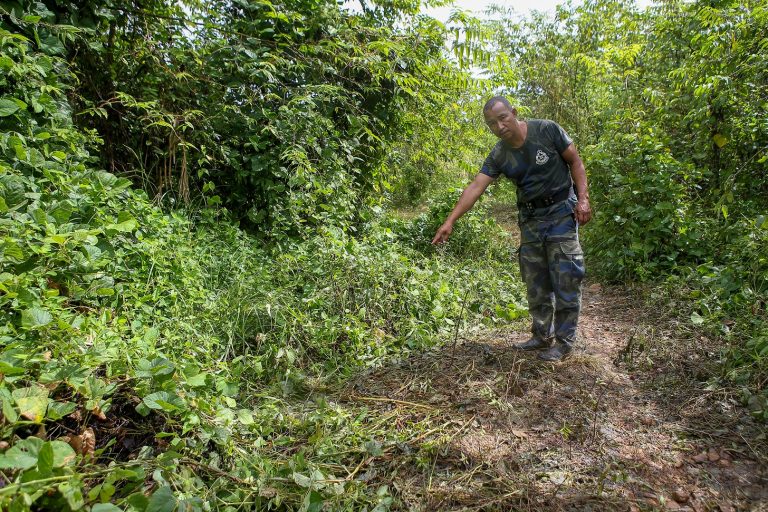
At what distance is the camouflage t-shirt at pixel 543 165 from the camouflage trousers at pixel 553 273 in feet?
0.40

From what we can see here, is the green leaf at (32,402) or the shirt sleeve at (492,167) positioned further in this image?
the shirt sleeve at (492,167)

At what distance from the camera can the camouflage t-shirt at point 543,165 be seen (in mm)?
3035

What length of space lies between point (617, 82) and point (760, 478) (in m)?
7.45

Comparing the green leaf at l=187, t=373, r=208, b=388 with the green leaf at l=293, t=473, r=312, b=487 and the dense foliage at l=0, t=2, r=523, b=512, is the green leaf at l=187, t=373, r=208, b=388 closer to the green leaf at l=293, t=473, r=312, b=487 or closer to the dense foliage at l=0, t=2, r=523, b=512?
the dense foliage at l=0, t=2, r=523, b=512

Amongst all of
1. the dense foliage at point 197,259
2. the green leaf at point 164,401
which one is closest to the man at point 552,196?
the dense foliage at point 197,259

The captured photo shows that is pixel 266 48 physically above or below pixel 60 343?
above

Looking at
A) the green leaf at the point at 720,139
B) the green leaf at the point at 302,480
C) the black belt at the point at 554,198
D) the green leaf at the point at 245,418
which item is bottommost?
the green leaf at the point at 302,480

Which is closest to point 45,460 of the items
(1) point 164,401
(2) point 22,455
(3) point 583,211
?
(2) point 22,455

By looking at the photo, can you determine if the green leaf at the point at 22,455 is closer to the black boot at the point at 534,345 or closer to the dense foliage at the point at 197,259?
the dense foliage at the point at 197,259

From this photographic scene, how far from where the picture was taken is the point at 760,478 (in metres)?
1.85

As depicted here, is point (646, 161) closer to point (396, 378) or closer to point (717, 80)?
point (717, 80)

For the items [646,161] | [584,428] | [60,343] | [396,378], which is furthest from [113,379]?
[646,161]

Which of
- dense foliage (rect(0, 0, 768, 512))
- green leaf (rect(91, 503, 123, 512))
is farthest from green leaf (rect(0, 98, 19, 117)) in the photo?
green leaf (rect(91, 503, 123, 512))

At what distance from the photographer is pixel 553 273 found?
10.2ft
